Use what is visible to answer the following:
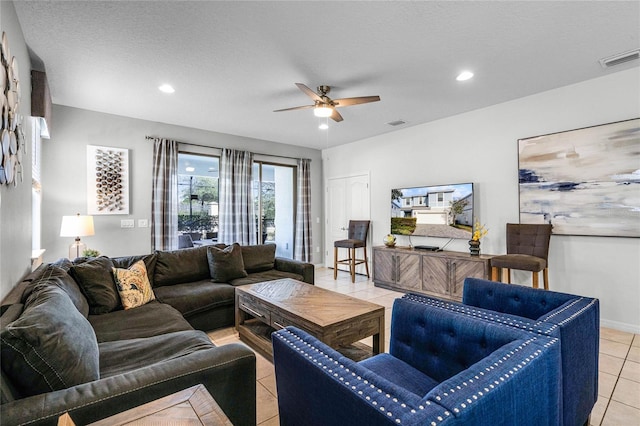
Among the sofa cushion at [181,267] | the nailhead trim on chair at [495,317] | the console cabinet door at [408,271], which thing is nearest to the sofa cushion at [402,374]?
the nailhead trim on chair at [495,317]

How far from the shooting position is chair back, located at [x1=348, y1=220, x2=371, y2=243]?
593 cm

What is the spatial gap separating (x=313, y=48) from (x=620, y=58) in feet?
9.96

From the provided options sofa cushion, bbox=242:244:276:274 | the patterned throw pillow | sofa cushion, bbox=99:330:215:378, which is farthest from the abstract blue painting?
the patterned throw pillow

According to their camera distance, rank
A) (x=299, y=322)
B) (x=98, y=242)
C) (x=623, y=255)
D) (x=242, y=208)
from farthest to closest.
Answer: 1. (x=242, y=208)
2. (x=98, y=242)
3. (x=623, y=255)
4. (x=299, y=322)

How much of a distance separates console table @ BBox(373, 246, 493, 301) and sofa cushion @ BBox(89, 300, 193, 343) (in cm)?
345

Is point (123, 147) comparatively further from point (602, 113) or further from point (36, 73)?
point (602, 113)

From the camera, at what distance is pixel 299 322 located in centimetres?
225

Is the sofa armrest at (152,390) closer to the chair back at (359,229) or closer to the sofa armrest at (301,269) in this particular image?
the sofa armrest at (301,269)

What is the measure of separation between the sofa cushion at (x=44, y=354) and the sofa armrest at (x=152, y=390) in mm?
60

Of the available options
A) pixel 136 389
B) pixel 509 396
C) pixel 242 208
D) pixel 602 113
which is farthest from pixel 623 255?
pixel 242 208

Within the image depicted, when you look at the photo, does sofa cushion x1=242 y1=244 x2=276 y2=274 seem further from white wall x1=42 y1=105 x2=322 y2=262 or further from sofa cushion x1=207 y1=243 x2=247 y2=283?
white wall x1=42 y1=105 x2=322 y2=262

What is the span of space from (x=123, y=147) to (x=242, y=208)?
2135 mm

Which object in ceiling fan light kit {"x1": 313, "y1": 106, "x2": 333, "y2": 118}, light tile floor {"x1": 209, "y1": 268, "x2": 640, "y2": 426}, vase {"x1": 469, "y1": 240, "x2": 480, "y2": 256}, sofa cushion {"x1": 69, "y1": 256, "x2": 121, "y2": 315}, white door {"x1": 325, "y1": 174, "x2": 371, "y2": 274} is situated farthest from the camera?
white door {"x1": 325, "y1": 174, "x2": 371, "y2": 274}

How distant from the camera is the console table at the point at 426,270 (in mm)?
4094
